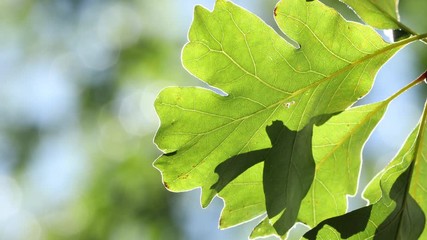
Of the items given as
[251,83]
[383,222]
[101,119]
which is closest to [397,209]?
[383,222]

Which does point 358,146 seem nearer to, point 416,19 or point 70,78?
point 416,19

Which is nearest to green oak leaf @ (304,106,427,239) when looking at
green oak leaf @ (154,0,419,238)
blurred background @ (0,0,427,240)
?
green oak leaf @ (154,0,419,238)

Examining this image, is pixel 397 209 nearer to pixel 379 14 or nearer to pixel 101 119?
pixel 379 14

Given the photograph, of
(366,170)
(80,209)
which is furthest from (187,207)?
(366,170)

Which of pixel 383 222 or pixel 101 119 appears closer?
pixel 383 222

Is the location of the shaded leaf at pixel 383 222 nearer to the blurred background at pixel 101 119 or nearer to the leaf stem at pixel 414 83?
the leaf stem at pixel 414 83

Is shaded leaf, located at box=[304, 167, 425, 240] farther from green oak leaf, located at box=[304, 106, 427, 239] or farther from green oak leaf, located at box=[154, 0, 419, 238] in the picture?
green oak leaf, located at box=[154, 0, 419, 238]
